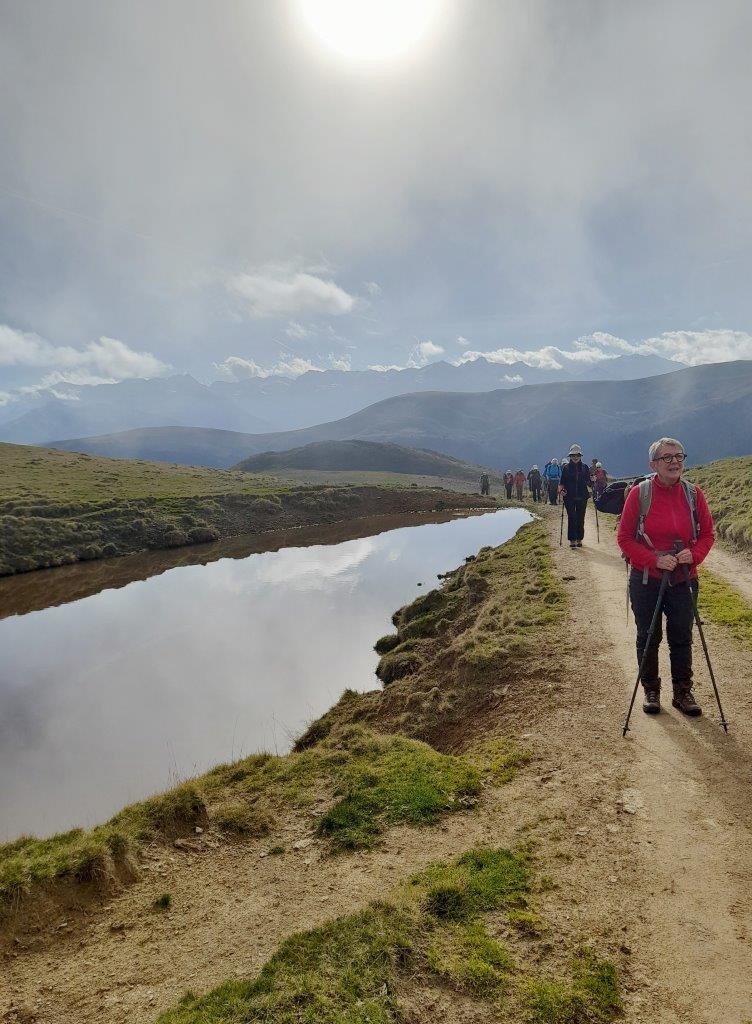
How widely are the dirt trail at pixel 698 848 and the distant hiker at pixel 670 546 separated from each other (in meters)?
0.92

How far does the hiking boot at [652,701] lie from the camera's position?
942cm

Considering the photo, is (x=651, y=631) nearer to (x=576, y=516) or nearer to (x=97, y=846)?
(x=97, y=846)

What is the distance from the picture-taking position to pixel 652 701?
9.45m

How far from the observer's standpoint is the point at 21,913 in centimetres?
700

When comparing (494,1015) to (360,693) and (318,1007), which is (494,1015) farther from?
(360,693)

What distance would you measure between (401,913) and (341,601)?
22.3 m

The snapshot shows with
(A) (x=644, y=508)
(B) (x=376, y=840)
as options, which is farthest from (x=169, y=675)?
(A) (x=644, y=508)

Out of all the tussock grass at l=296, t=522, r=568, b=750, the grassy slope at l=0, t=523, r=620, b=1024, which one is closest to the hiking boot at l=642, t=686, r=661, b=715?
the grassy slope at l=0, t=523, r=620, b=1024

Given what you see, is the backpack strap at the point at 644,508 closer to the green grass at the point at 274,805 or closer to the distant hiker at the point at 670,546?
the distant hiker at the point at 670,546

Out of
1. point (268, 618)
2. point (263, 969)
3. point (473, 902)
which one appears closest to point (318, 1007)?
point (263, 969)

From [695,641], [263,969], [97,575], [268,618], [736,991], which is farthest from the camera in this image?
[97,575]

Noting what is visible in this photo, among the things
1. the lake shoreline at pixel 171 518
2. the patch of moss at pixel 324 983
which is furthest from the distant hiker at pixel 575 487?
the lake shoreline at pixel 171 518

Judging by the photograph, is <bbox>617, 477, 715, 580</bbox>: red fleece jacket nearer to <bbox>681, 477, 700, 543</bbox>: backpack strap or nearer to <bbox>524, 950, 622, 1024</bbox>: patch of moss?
<bbox>681, 477, 700, 543</bbox>: backpack strap

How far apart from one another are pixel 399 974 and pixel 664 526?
292 inches
